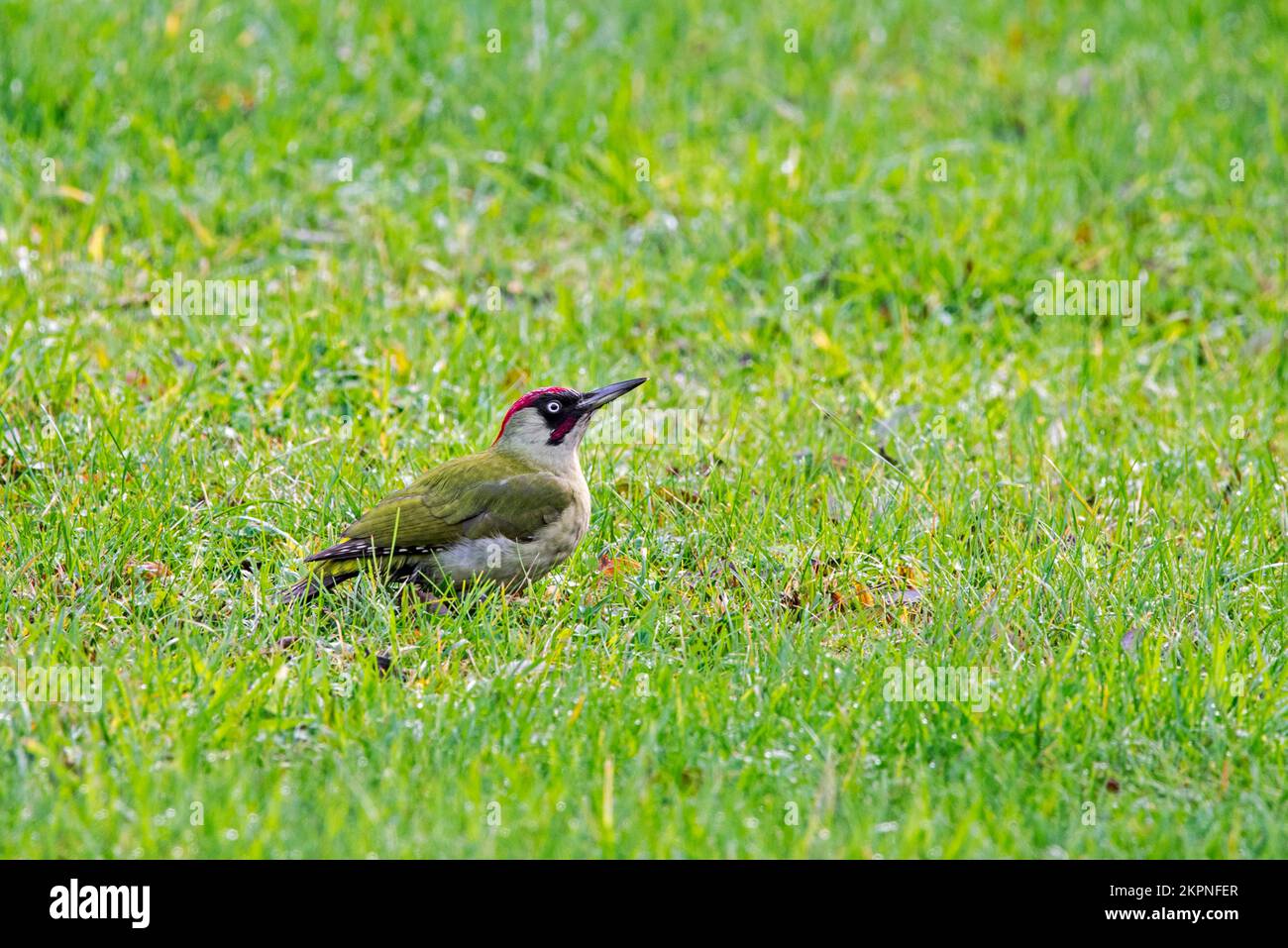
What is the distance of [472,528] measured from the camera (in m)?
5.83

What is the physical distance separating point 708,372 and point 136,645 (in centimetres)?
360

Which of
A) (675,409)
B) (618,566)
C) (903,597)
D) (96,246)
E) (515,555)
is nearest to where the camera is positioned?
(515,555)

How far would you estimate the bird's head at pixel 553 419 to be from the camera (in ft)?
20.0

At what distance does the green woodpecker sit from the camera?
5742mm

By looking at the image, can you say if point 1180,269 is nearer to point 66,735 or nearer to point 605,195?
point 605,195

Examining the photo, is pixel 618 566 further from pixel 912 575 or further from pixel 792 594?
pixel 912 575

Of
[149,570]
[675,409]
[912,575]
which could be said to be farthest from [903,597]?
[149,570]

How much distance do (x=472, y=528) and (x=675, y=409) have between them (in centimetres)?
198

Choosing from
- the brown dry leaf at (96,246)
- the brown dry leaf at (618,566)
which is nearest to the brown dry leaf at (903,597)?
the brown dry leaf at (618,566)

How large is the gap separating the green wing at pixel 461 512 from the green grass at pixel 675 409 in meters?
0.26

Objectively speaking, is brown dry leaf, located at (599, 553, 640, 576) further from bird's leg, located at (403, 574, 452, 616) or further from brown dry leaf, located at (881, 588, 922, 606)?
brown dry leaf, located at (881, 588, 922, 606)

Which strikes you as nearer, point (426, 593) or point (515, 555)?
point (515, 555)

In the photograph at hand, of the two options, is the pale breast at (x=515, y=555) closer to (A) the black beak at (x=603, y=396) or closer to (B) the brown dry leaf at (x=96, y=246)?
(A) the black beak at (x=603, y=396)

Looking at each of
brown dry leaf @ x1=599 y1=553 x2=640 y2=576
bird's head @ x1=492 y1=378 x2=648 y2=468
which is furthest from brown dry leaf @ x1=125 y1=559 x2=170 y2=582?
brown dry leaf @ x1=599 y1=553 x2=640 y2=576
